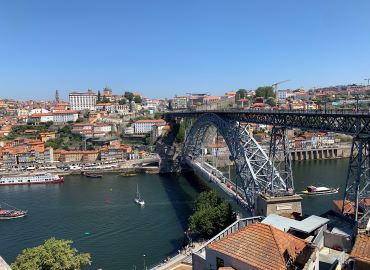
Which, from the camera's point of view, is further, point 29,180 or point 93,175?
point 93,175

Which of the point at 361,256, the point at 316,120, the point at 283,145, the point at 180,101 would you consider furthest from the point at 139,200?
the point at 180,101

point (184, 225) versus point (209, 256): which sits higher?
point (209, 256)

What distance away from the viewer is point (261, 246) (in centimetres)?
767

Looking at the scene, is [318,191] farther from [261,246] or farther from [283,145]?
[261,246]

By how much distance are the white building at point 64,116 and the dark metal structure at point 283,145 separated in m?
39.2

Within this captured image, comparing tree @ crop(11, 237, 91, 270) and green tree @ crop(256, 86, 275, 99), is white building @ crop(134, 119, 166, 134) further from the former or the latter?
tree @ crop(11, 237, 91, 270)

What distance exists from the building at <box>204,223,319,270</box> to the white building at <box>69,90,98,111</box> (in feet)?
209

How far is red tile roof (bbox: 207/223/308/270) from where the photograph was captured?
7.30 m

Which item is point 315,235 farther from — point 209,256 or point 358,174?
point 209,256

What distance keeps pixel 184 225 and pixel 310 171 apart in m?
18.8

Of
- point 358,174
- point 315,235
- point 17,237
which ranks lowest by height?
point 17,237

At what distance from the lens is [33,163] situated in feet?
135

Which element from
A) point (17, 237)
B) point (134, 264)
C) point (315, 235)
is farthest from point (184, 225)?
point (315, 235)

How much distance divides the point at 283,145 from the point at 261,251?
29.6 feet
